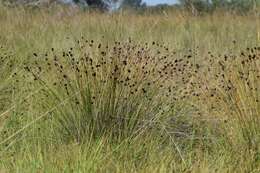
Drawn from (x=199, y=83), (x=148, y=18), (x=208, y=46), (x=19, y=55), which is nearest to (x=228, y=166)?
(x=199, y=83)

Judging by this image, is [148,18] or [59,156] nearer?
[59,156]

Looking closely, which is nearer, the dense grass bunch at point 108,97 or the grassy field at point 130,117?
the grassy field at point 130,117

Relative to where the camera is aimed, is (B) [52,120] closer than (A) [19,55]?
Yes

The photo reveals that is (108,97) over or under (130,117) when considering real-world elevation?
over

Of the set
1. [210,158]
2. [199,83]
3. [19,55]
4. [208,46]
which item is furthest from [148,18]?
[210,158]

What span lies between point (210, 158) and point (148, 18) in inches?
283

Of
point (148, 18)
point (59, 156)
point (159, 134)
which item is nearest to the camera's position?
point (59, 156)

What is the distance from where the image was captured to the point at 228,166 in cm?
376

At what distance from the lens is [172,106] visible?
4.74m

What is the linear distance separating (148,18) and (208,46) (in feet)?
8.65

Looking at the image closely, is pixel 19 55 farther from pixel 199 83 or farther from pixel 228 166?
pixel 228 166

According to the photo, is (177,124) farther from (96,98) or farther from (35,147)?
(35,147)

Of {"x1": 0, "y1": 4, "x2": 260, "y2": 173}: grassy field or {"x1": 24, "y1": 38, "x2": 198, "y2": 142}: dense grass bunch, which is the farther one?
{"x1": 24, "y1": 38, "x2": 198, "y2": 142}: dense grass bunch

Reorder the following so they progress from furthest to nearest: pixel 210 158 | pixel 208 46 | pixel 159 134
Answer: pixel 208 46
pixel 159 134
pixel 210 158
